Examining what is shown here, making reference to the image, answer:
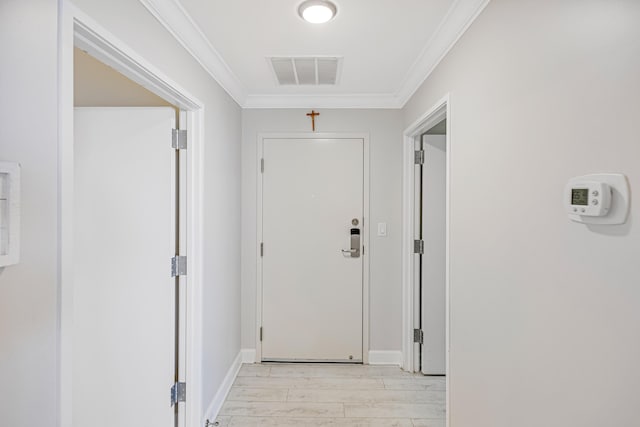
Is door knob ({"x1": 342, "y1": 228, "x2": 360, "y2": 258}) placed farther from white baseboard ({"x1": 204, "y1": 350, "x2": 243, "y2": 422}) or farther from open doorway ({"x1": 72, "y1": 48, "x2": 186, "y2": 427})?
open doorway ({"x1": 72, "y1": 48, "x2": 186, "y2": 427})

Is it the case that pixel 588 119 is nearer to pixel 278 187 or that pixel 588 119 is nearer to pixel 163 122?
pixel 163 122

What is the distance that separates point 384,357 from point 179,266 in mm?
2052

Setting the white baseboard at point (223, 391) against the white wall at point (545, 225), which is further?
the white baseboard at point (223, 391)

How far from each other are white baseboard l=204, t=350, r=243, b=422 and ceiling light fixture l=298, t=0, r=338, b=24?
2380mm

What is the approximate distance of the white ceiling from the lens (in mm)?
1644

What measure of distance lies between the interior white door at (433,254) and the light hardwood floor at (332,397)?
0.74 feet

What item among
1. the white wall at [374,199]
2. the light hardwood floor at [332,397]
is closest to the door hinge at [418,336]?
the white wall at [374,199]

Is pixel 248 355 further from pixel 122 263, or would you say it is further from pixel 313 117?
pixel 313 117

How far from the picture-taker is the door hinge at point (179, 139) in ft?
6.45

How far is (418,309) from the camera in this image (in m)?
2.99

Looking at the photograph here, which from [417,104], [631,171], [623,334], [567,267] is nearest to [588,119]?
[631,171]

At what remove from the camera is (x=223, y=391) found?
2.55 meters

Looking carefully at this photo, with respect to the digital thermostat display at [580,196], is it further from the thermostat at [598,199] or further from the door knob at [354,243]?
the door knob at [354,243]

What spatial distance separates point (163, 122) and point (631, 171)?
78.5 inches
